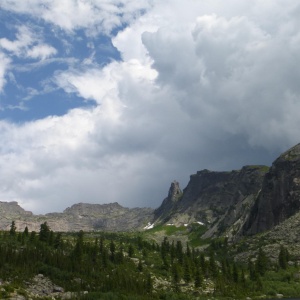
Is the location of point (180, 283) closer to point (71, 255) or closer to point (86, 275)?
point (86, 275)

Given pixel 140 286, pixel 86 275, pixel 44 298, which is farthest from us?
pixel 86 275

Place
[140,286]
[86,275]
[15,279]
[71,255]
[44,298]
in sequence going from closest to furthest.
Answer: [44,298] → [15,279] → [140,286] → [86,275] → [71,255]

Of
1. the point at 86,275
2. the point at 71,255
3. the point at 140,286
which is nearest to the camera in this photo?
the point at 140,286

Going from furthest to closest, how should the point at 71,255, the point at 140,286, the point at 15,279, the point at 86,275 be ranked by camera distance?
the point at 71,255 < the point at 86,275 < the point at 140,286 < the point at 15,279

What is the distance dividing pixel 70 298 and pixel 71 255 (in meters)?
64.1

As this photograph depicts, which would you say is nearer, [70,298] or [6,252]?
[70,298]

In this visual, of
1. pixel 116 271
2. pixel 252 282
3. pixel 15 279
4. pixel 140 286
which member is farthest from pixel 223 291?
pixel 15 279

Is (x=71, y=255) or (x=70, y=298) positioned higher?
(x=71, y=255)

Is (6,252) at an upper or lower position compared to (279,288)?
upper

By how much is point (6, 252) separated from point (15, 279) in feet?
98.5

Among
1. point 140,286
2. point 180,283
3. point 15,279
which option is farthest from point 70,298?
point 180,283

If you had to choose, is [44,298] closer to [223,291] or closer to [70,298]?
[70,298]

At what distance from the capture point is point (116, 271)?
178750 millimetres

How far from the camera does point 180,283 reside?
181 meters
